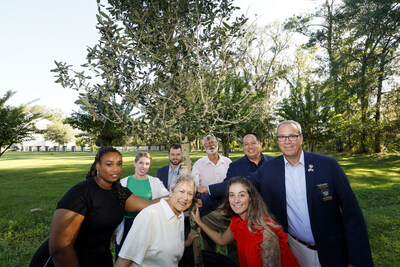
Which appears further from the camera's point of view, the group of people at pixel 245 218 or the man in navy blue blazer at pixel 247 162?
the man in navy blue blazer at pixel 247 162

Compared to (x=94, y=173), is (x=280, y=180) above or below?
below

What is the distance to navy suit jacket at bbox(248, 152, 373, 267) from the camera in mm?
2660

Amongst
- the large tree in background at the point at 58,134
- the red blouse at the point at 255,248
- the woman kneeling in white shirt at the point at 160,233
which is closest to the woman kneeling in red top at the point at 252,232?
the red blouse at the point at 255,248

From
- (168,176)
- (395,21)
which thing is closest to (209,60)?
(168,176)

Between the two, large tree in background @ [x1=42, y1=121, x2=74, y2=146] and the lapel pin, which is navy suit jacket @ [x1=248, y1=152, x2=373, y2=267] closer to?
the lapel pin

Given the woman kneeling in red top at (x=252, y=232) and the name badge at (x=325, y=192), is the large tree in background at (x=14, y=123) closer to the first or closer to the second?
the woman kneeling in red top at (x=252, y=232)

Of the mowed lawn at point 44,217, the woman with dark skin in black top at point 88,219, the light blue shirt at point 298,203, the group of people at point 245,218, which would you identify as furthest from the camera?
the mowed lawn at point 44,217

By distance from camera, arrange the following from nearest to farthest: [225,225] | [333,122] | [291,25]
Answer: [225,225] < [333,122] < [291,25]

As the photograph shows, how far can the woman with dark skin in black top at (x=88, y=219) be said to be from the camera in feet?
7.20

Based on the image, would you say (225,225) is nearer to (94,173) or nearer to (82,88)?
(94,173)

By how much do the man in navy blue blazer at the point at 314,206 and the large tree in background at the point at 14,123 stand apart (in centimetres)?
1846

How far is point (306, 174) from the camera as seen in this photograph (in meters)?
2.97

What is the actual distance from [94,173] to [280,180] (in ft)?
7.83

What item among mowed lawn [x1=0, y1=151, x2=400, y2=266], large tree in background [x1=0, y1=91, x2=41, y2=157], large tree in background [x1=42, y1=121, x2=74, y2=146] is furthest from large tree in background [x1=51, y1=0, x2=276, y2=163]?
large tree in background [x1=42, y1=121, x2=74, y2=146]
